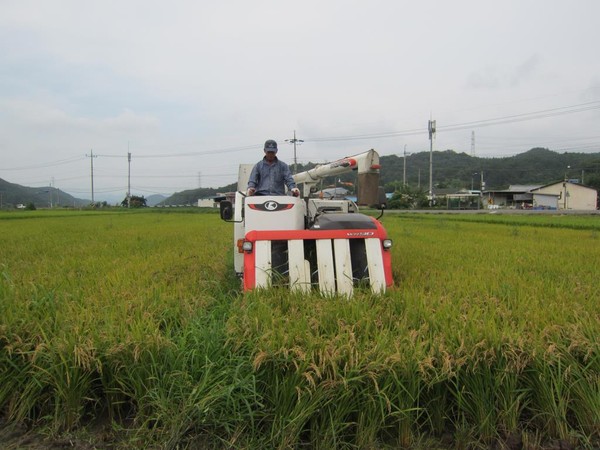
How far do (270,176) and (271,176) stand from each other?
0.01 meters

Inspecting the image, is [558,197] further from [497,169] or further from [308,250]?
[308,250]

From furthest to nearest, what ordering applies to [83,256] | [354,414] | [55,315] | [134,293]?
[83,256], [134,293], [55,315], [354,414]

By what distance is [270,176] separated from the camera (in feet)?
15.3

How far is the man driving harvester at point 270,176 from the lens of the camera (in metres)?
4.61

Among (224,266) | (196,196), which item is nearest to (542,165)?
(196,196)

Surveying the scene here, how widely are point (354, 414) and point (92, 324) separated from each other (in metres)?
1.74

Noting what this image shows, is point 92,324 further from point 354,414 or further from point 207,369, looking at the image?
point 354,414

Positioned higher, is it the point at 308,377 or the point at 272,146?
the point at 272,146

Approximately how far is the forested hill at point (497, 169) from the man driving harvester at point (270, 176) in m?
64.0

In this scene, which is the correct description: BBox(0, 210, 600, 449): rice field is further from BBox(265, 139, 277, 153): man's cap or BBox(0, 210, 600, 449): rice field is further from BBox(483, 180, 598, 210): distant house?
BBox(483, 180, 598, 210): distant house

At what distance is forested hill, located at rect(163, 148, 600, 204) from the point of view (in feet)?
235

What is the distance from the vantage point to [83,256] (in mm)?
6254

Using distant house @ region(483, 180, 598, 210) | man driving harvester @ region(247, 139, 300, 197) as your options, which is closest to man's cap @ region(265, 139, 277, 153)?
man driving harvester @ region(247, 139, 300, 197)

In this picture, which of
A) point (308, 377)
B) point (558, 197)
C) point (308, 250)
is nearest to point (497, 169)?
point (558, 197)
